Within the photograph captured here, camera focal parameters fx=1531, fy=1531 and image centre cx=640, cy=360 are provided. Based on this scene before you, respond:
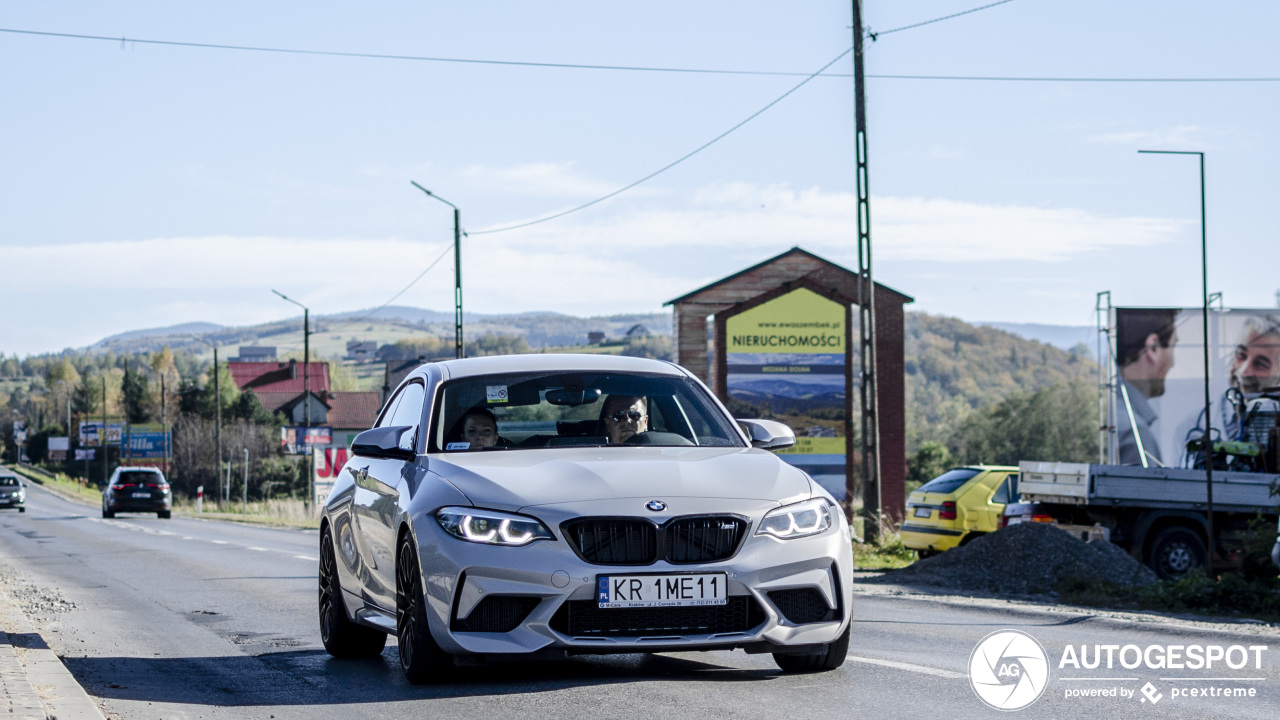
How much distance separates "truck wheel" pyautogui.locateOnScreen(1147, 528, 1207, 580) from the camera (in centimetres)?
1928

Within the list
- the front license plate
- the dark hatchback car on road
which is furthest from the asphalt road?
the dark hatchback car on road

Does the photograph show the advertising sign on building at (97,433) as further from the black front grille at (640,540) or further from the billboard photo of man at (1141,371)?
the black front grille at (640,540)

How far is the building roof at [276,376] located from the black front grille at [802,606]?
13668cm

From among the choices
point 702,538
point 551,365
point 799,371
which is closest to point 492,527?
point 702,538

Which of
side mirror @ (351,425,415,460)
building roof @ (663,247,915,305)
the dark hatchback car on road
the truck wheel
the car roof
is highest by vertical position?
building roof @ (663,247,915,305)

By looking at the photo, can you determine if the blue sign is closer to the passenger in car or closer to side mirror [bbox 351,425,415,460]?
side mirror [bbox 351,425,415,460]

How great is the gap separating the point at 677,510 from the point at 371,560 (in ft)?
→ 7.13

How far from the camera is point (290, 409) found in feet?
422

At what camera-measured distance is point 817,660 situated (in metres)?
7.53

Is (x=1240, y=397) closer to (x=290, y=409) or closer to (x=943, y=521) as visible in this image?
(x=943, y=521)

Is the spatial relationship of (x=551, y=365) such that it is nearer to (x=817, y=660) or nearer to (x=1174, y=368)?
(x=817, y=660)

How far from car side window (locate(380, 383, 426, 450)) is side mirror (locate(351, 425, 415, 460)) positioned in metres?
0.05

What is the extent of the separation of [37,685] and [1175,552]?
15475 mm

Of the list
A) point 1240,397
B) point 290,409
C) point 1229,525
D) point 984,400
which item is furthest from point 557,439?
point 984,400
